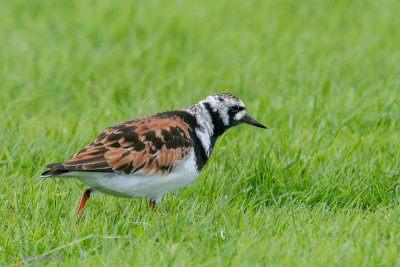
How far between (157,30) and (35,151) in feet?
A: 16.1

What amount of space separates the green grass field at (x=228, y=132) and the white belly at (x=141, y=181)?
0.68 ft

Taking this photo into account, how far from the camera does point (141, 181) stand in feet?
19.2

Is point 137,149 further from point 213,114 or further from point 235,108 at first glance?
point 235,108

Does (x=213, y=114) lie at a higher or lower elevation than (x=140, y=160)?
higher

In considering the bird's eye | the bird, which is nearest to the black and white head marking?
the bird's eye

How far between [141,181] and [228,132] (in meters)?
2.52

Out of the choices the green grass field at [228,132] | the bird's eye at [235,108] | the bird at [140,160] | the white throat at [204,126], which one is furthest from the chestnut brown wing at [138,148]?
the bird's eye at [235,108]

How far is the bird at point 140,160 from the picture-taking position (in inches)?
224

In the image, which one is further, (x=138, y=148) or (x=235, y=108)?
(x=235, y=108)

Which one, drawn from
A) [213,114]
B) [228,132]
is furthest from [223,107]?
[228,132]

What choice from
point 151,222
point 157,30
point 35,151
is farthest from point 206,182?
point 157,30

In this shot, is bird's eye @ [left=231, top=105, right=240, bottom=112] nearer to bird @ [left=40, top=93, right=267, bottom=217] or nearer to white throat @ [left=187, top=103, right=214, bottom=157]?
white throat @ [left=187, top=103, right=214, bottom=157]

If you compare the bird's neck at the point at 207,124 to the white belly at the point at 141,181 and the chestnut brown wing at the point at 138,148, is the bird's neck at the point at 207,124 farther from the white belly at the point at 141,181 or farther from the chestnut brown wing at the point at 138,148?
the white belly at the point at 141,181

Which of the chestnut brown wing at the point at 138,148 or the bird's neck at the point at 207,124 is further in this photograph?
the bird's neck at the point at 207,124
